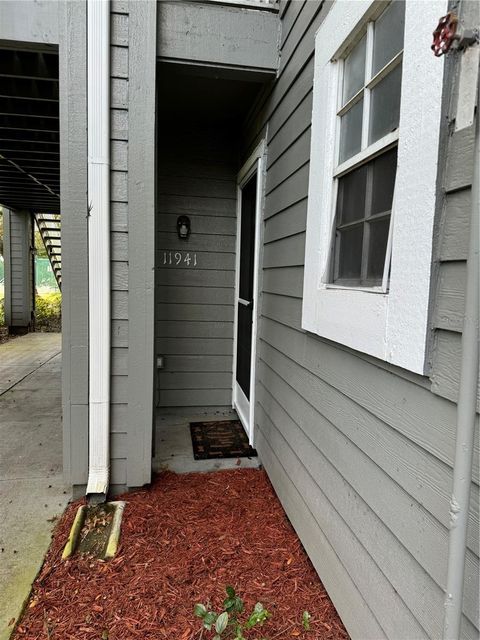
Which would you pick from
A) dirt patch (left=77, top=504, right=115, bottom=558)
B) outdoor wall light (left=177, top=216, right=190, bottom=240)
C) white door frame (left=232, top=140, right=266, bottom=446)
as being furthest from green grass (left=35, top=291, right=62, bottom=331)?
dirt patch (left=77, top=504, right=115, bottom=558)

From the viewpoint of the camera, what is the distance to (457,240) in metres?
0.98

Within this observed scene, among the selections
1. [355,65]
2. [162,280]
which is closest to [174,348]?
[162,280]

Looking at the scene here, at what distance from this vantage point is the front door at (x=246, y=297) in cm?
306

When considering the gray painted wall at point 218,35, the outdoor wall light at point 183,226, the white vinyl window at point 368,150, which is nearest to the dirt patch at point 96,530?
the white vinyl window at point 368,150

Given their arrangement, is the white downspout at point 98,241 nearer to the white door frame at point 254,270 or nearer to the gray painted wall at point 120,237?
the gray painted wall at point 120,237

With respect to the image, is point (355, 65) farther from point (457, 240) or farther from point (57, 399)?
point (57, 399)

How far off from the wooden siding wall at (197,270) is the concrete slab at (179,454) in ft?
1.22

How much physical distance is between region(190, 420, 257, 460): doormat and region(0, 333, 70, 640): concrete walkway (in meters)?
0.94

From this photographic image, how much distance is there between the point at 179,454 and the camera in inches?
116

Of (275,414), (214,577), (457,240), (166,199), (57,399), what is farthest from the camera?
(57,399)

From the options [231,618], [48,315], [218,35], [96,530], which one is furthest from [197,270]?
[48,315]

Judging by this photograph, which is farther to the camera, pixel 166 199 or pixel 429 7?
pixel 166 199

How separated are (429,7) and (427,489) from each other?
3.96ft

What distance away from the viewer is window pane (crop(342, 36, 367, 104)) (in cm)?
156
